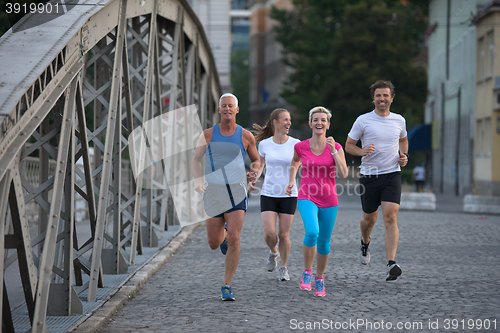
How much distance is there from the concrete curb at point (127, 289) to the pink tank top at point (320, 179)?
186 centimetres

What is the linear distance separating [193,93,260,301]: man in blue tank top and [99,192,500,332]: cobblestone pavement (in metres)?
0.59

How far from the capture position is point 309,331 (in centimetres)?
621

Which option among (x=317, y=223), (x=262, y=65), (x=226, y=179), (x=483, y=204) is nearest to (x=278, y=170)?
(x=317, y=223)

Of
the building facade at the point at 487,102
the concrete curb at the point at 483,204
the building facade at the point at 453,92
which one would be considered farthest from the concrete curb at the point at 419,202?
the building facade at the point at 453,92

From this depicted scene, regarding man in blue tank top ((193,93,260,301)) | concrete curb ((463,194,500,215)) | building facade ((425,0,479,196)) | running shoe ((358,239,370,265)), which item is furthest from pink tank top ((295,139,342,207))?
building facade ((425,0,479,196))

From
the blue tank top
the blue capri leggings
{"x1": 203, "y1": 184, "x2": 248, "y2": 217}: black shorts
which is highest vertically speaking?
the blue tank top

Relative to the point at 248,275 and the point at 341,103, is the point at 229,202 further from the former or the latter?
the point at 341,103

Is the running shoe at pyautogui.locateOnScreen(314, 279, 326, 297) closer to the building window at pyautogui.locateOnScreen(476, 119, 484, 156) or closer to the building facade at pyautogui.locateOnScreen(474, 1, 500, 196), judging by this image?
the building facade at pyautogui.locateOnScreen(474, 1, 500, 196)

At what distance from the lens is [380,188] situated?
8898 mm

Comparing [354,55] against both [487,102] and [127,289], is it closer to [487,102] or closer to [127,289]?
[487,102]

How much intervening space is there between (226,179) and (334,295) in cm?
145

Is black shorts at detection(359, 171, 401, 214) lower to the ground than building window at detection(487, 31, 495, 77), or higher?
lower

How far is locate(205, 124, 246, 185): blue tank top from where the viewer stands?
301 inches

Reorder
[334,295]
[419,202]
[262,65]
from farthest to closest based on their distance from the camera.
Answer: [262,65], [419,202], [334,295]
